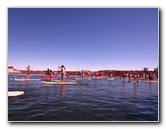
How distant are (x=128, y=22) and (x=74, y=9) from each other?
3.95ft

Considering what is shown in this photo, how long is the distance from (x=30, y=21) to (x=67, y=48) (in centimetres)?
101

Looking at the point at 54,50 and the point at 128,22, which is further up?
the point at 128,22

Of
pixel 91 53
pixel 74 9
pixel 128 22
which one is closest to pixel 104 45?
pixel 91 53

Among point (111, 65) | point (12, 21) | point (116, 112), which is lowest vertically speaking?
point (116, 112)

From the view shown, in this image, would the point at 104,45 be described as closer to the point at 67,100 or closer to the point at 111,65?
the point at 111,65

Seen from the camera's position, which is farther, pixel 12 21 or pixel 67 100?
pixel 67 100
